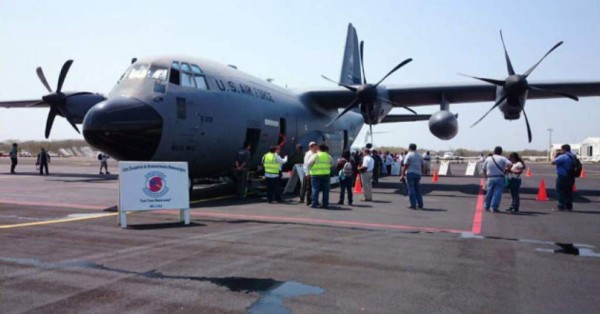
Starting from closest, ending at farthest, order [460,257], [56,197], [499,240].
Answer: [460,257], [499,240], [56,197]

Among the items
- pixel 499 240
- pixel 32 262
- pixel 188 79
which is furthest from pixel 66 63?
pixel 499 240

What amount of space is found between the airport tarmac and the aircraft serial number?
16.2ft

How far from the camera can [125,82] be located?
13375 millimetres

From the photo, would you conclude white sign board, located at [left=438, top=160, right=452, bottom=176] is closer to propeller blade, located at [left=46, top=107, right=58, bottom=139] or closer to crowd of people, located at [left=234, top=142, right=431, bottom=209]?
crowd of people, located at [left=234, top=142, right=431, bottom=209]

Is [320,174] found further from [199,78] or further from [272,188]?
[199,78]

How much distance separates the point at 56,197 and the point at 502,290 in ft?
44.8

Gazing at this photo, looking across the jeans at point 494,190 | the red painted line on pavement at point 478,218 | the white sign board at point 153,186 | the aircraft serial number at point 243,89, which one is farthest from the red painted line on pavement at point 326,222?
the aircraft serial number at point 243,89

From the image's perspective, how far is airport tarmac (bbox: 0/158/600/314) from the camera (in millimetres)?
4863

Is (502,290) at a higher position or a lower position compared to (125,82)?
lower

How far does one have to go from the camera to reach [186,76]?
45.8ft

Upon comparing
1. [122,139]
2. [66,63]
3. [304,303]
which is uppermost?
[66,63]

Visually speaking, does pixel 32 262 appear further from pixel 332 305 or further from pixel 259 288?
pixel 332 305

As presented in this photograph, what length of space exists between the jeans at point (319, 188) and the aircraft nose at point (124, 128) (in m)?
4.46

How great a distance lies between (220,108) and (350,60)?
15178 millimetres
